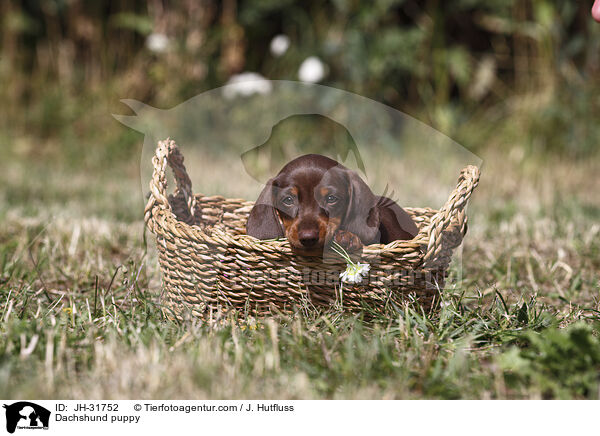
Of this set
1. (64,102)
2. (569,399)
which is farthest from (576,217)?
(64,102)

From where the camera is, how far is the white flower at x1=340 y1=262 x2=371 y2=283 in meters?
1.85

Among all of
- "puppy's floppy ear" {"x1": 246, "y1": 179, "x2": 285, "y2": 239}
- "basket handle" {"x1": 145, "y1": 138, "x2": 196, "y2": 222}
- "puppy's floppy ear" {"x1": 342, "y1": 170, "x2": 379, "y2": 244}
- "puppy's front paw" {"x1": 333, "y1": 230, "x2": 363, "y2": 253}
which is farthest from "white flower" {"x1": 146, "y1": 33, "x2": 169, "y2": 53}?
"puppy's front paw" {"x1": 333, "y1": 230, "x2": 363, "y2": 253}

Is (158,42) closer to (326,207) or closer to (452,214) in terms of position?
(326,207)

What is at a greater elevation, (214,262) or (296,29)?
(296,29)

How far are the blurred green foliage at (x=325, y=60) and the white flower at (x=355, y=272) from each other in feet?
11.4

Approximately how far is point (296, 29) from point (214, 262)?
4769mm

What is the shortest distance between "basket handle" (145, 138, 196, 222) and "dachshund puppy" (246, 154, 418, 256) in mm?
345

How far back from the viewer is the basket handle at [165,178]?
83.6 inches

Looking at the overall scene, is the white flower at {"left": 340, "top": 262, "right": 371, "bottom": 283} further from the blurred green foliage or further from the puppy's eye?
the blurred green foliage

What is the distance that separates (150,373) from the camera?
4.84ft

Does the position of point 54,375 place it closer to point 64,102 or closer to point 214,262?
point 214,262
